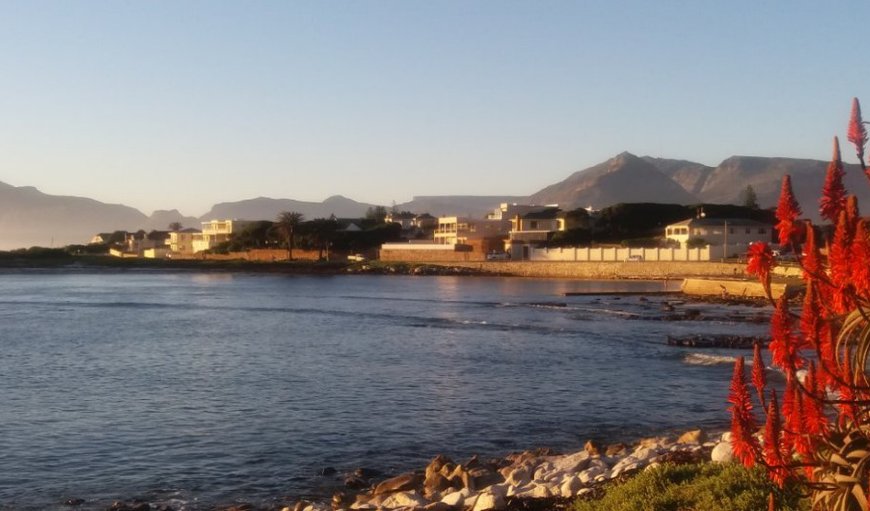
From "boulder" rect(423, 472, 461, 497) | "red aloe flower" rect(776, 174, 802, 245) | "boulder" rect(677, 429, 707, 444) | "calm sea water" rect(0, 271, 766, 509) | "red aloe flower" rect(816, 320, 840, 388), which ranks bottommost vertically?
"calm sea water" rect(0, 271, 766, 509)

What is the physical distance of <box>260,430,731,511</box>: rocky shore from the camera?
1203cm

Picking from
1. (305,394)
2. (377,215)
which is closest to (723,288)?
(305,394)

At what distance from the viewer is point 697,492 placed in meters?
8.95

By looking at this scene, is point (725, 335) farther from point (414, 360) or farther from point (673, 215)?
point (673, 215)

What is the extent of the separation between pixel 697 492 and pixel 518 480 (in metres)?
5.40

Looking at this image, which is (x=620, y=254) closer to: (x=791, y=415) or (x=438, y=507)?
(x=438, y=507)

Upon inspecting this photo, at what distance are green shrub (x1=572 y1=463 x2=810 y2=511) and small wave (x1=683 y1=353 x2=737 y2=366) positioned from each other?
21.3 metres

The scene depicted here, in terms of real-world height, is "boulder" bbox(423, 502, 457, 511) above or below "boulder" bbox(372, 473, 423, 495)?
above

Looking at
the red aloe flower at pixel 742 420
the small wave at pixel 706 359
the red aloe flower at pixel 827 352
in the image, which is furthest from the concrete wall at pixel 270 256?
the red aloe flower at pixel 827 352

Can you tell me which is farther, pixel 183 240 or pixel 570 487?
pixel 183 240

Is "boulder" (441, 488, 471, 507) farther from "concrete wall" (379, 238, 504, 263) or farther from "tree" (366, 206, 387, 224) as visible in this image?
"tree" (366, 206, 387, 224)

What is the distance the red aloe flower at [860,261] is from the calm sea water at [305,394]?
12.2 meters

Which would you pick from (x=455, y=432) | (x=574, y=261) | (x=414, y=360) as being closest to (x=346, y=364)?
(x=414, y=360)

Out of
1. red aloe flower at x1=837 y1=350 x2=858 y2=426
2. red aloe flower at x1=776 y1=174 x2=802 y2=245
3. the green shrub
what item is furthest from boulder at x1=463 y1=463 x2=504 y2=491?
red aloe flower at x1=776 y1=174 x2=802 y2=245
